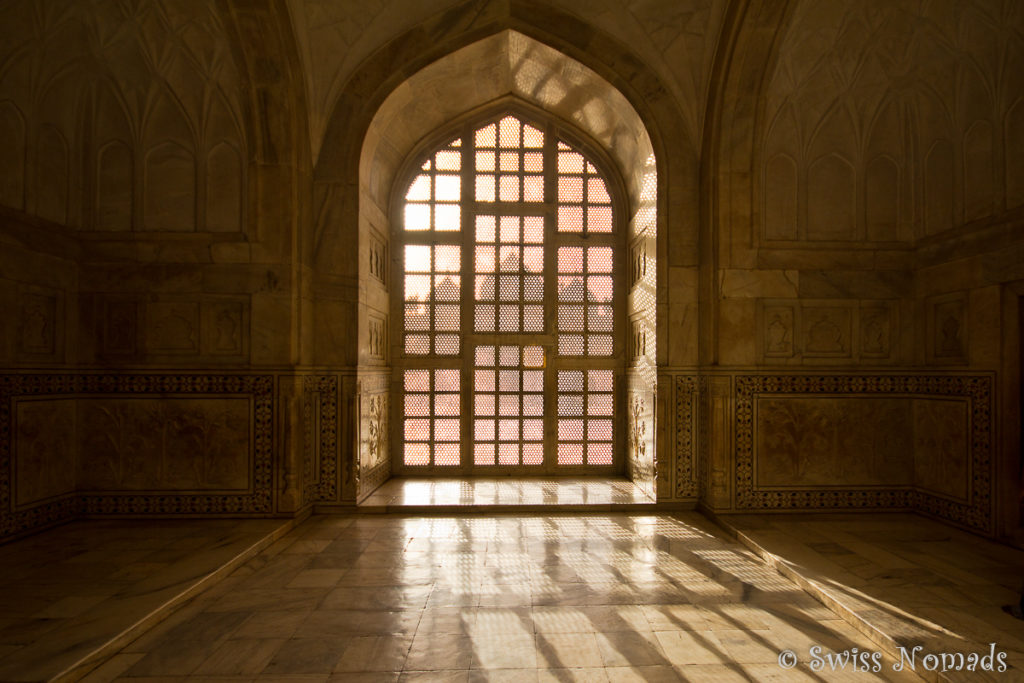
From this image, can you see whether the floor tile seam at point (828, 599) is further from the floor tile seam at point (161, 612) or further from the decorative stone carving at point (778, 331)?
the floor tile seam at point (161, 612)

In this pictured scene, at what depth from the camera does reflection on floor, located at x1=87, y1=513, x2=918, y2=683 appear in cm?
310

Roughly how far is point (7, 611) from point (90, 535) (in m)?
1.68

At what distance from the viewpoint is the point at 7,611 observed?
11.9 ft

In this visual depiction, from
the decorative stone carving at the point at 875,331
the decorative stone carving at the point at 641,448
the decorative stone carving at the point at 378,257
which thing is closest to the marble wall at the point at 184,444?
the decorative stone carving at the point at 378,257

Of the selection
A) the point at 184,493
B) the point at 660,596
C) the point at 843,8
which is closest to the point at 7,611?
the point at 184,493

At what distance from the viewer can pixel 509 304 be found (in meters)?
7.61

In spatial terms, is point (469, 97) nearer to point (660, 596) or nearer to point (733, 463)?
point (733, 463)

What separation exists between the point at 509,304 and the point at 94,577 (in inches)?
192

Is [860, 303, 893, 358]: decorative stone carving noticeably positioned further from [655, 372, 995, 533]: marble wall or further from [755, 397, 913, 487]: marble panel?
[755, 397, 913, 487]: marble panel

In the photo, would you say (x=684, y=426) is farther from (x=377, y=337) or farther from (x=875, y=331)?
(x=377, y=337)

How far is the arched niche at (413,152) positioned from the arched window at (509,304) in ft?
0.88

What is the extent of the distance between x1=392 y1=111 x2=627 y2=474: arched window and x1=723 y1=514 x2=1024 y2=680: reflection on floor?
2.50m

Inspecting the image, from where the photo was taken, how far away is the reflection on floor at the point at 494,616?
10.2 feet

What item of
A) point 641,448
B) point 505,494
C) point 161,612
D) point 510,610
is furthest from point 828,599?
point 161,612
